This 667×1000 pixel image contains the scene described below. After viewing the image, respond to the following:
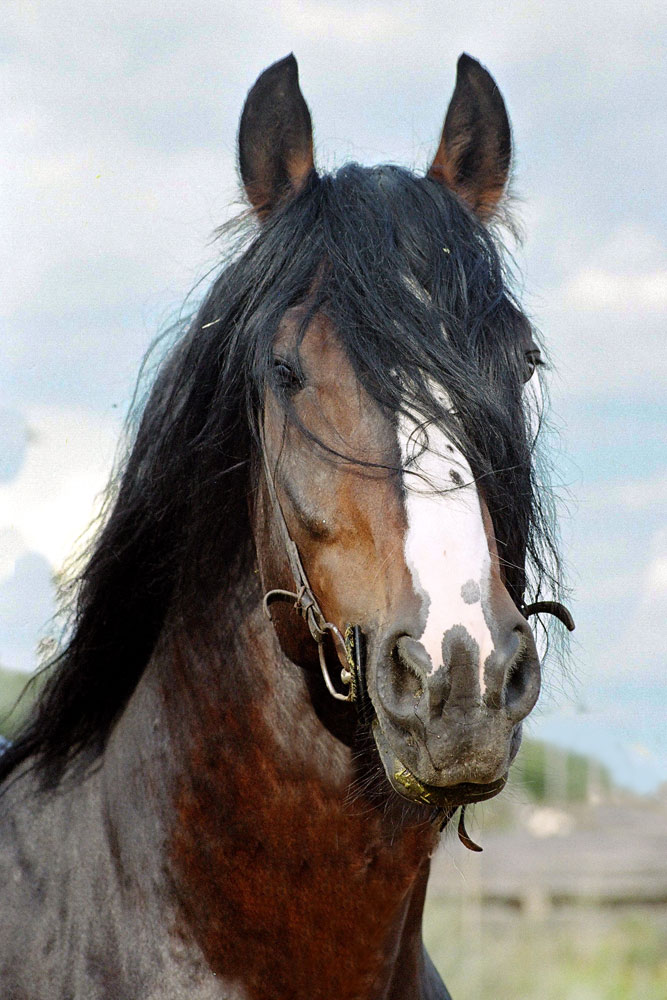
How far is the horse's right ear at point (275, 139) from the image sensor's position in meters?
3.59

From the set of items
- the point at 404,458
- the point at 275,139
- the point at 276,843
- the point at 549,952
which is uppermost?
the point at 275,139

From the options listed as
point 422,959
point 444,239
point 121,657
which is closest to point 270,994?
point 422,959

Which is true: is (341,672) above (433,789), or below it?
above

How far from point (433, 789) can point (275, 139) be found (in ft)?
7.01

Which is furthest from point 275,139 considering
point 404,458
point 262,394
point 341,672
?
point 341,672

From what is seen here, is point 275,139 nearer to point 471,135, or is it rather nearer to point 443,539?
point 471,135

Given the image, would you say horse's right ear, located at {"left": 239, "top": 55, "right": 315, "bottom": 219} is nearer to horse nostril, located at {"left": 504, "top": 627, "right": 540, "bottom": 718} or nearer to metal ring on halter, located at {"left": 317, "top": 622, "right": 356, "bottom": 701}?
metal ring on halter, located at {"left": 317, "top": 622, "right": 356, "bottom": 701}

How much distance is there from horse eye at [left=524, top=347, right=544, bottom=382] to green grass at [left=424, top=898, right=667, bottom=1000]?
368 inches

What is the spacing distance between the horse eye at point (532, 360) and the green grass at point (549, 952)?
9.35m

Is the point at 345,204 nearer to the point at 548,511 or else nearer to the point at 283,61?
the point at 283,61

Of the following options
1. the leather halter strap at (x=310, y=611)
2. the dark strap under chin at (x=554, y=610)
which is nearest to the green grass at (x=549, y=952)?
the dark strap under chin at (x=554, y=610)

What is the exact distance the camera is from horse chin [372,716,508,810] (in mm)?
2674

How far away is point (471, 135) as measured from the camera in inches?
151

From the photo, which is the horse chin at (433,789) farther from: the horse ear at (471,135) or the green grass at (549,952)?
the green grass at (549,952)
